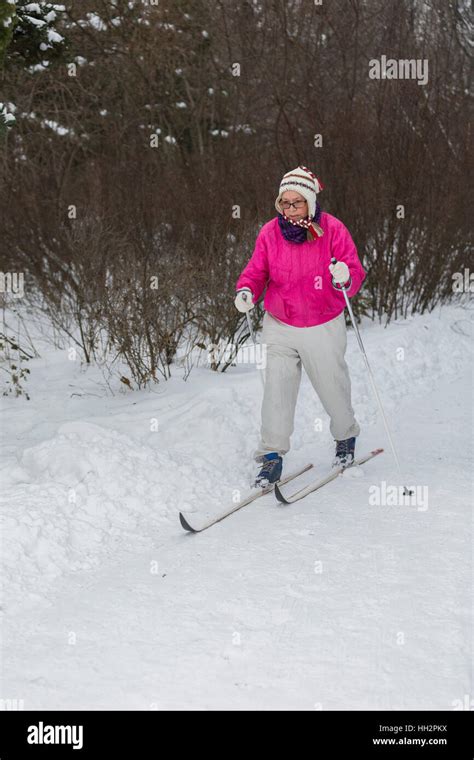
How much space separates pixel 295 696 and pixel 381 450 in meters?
2.98

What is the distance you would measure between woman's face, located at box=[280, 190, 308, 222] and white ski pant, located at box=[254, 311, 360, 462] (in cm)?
63

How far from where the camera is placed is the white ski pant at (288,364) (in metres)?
5.07

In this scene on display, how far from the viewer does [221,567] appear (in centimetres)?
398

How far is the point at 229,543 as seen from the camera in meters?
4.28

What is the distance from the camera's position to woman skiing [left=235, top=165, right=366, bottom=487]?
15.9 ft

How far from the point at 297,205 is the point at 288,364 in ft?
2.97

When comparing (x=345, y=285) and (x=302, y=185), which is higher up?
(x=302, y=185)

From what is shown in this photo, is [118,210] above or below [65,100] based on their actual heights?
below

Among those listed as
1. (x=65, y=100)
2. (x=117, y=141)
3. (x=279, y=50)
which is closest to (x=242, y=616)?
(x=117, y=141)

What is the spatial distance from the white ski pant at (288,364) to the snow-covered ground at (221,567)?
39cm

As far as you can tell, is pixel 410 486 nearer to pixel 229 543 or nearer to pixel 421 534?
pixel 421 534
